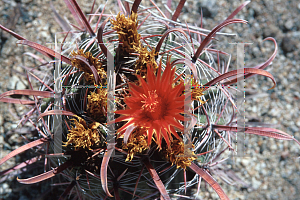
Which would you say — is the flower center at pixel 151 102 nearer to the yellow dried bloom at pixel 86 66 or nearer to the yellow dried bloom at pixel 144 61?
the yellow dried bloom at pixel 144 61

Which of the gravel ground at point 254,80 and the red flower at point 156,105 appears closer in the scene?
the red flower at point 156,105

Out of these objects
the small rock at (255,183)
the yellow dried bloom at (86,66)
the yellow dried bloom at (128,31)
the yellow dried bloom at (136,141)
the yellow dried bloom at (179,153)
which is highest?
the yellow dried bloom at (128,31)

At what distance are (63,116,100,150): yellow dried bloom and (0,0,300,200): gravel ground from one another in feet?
3.02

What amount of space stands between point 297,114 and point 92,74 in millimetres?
1516

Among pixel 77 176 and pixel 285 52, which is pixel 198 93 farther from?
pixel 285 52

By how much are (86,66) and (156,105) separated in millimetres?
292

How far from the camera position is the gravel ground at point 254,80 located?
162 centimetres

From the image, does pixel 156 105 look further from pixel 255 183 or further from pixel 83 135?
pixel 255 183

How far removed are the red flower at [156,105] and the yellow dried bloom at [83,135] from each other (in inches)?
4.6

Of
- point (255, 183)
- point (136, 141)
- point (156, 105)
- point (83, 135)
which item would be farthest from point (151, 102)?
point (255, 183)

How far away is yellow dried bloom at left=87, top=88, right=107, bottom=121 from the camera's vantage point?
84 cm

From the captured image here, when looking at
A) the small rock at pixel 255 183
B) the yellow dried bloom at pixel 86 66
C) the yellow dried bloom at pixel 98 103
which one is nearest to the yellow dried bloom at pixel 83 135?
the yellow dried bloom at pixel 98 103

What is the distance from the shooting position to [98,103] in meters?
0.85

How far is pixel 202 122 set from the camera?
3.30 ft
